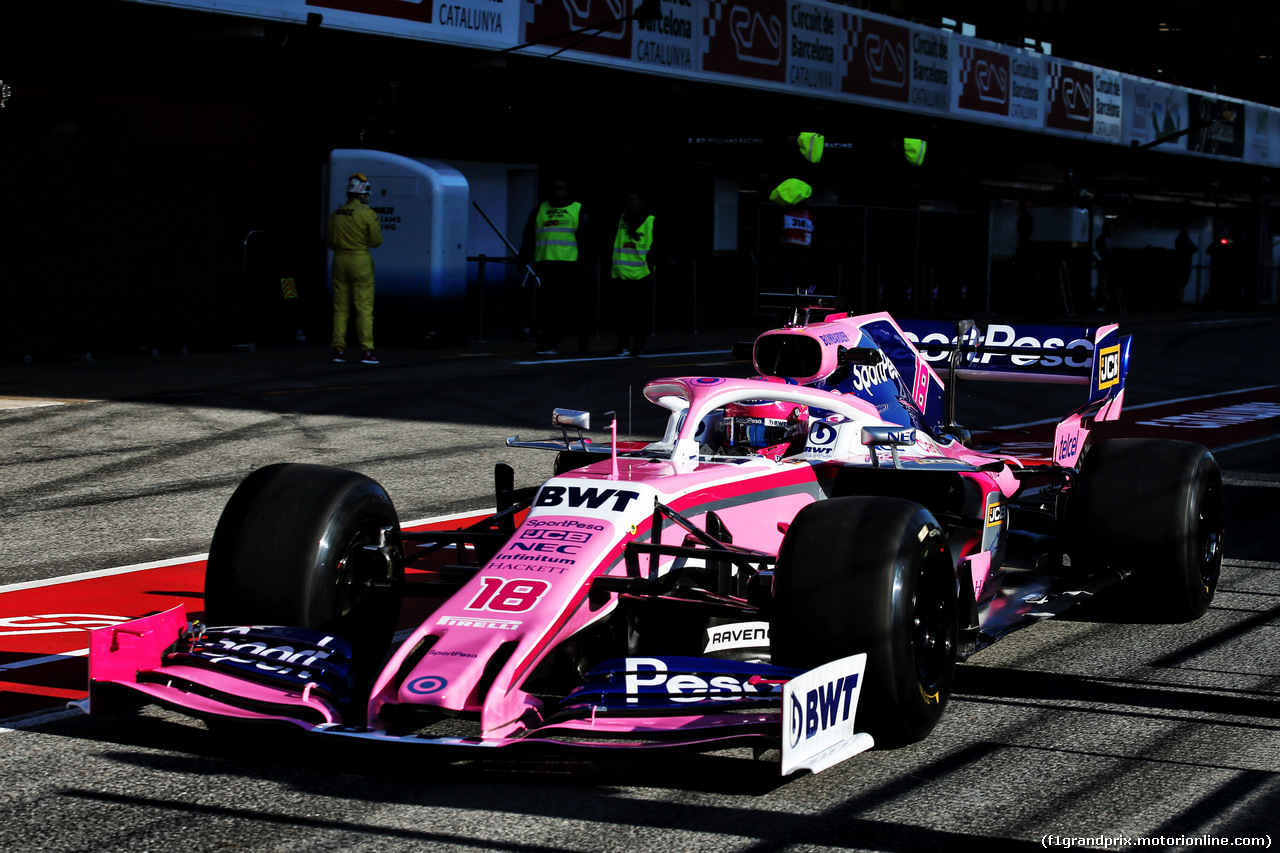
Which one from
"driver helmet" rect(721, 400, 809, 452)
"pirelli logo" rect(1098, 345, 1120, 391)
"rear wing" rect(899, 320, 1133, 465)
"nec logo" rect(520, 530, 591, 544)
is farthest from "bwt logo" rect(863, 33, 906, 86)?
"nec logo" rect(520, 530, 591, 544)

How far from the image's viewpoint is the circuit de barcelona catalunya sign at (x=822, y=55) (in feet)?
56.3

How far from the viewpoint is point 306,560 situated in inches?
196

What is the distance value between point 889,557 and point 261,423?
7.97 meters

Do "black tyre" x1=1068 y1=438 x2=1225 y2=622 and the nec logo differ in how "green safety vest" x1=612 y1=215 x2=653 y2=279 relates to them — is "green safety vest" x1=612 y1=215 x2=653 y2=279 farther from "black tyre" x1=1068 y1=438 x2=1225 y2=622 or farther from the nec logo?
the nec logo

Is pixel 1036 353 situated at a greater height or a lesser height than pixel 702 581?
greater

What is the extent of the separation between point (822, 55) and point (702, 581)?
1934 cm

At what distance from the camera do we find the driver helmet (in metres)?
6.12

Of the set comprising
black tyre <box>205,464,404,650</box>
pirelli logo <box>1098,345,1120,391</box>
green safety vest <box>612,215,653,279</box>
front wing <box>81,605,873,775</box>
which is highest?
green safety vest <box>612,215,653,279</box>

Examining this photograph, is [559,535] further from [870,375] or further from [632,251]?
[632,251]

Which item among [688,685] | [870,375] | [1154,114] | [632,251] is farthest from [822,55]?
[688,685]

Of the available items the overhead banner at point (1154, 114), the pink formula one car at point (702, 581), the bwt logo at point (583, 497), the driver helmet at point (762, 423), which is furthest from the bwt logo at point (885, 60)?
the bwt logo at point (583, 497)

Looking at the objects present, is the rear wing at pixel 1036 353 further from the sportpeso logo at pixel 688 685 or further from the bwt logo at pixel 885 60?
the bwt logo at pixel 885 60

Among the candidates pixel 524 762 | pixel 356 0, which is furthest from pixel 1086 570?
pixel 356 0

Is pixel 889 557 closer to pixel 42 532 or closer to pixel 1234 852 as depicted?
pixel 1234 852
